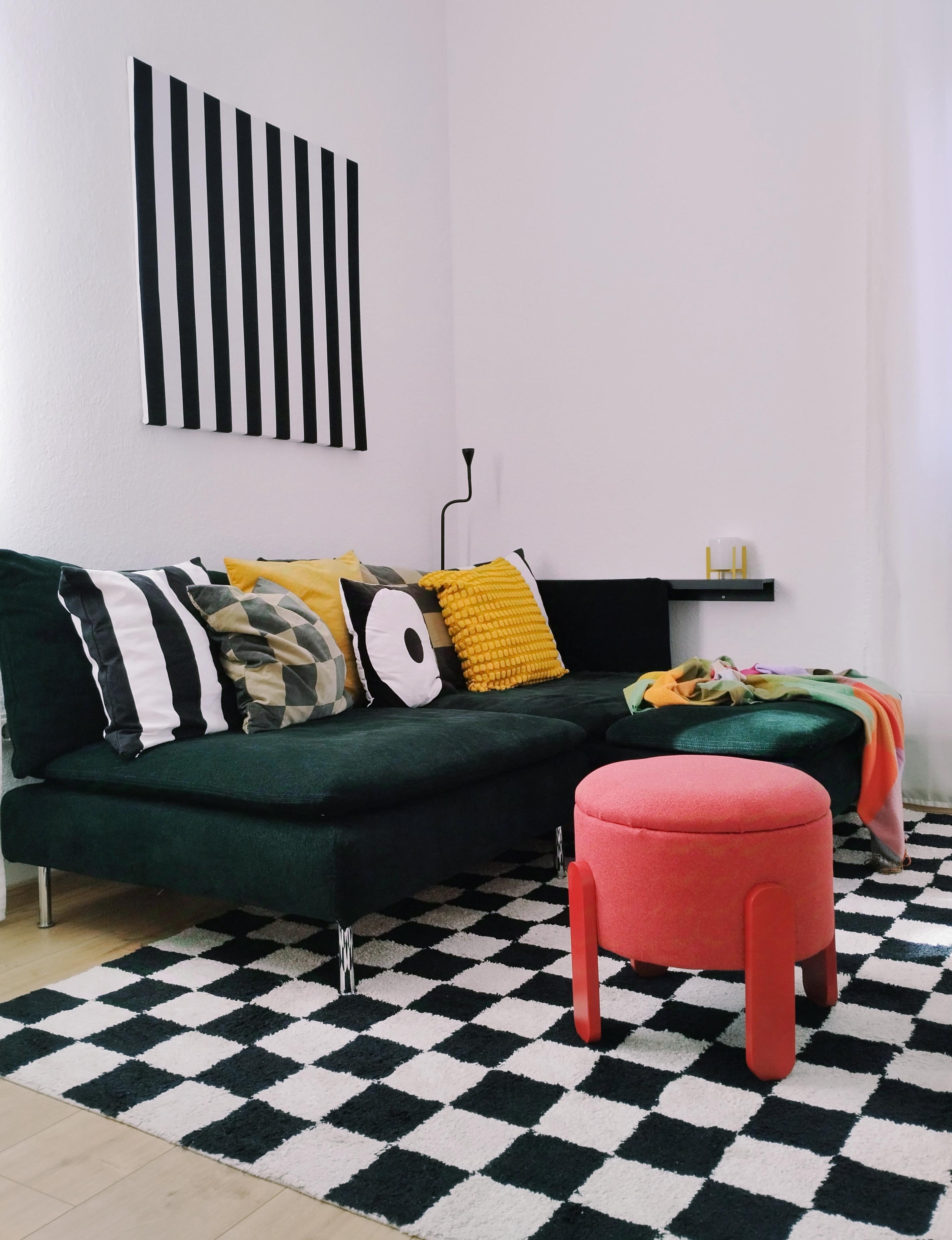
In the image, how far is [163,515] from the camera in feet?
10.5

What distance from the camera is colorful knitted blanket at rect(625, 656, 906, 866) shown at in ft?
9.30

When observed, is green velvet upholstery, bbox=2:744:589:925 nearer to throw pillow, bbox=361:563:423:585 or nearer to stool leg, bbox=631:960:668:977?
stool leg, bbox=631:960:668:977

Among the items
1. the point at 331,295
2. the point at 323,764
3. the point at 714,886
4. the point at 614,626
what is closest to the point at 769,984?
the point at 714,886

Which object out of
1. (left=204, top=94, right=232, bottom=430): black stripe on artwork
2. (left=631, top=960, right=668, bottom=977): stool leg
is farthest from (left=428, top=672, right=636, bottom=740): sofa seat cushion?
(left=204, top=94, right=232, bottom=430): black stripe on artwork

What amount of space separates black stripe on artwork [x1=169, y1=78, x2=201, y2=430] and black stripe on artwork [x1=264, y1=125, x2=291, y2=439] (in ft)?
1.21

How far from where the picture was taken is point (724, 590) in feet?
12.6

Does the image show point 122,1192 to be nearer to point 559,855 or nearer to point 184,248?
point 559,855

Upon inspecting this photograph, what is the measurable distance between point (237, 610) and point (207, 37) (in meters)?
1.97

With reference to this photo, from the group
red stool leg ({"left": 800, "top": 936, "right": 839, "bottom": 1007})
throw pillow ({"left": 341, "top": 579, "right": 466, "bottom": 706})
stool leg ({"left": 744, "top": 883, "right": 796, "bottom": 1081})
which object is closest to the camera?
stool leg ({"left": 744, "top": 883, "right": 796, "bottom": 1081})

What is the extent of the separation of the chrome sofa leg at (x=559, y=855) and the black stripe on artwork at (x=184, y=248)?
1676mm

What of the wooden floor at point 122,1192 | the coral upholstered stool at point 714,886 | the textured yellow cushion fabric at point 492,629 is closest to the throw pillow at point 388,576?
the textured yellow cushion fabric at point 492,629

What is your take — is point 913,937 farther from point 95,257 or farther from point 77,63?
point 77,63

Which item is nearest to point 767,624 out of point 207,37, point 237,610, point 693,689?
point 693,689

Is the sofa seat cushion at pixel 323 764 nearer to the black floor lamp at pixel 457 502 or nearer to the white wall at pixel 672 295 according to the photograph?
the white wall at pixel 672 295
